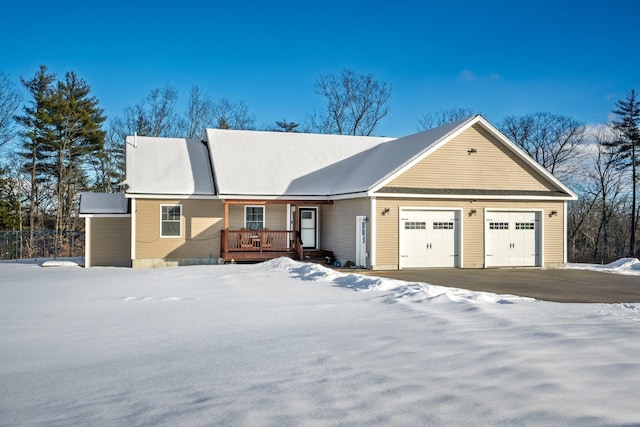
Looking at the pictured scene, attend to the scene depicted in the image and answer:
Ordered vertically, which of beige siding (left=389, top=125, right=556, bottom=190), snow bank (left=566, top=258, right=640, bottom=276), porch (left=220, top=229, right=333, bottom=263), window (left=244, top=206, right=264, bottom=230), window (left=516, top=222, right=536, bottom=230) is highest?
beige siding (left=389, top=125, right=556, bottom=190)

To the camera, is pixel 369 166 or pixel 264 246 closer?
pixel 264 246

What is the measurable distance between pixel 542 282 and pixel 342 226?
7781 millimetres

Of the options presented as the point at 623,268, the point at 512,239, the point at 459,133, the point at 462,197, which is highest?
the point at 459,133

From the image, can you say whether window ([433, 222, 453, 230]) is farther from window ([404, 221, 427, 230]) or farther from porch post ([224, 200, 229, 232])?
porch post ([224, 200, 229, 232])

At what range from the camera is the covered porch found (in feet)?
68.1

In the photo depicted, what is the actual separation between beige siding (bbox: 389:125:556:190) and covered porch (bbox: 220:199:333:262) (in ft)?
13.4

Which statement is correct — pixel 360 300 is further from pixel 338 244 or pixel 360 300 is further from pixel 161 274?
pixel 338 244

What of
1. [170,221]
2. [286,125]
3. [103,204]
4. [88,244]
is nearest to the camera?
[170,221]

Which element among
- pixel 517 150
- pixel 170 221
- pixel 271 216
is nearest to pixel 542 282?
pixel 517 150

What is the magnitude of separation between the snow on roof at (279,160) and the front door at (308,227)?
1.21m

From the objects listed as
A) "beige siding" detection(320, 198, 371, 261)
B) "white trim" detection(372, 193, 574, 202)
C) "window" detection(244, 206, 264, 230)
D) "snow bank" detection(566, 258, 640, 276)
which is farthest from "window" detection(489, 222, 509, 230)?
"window" detection(244, 206, 264, 230)

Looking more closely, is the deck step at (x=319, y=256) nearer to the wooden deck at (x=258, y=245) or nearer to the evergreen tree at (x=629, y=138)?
the wooden deck at (x=258, y=245)

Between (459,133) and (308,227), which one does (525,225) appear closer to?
(459,133)

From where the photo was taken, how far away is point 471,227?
19797mm
